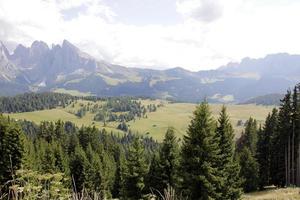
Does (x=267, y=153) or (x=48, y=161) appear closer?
(x=48, y=161)

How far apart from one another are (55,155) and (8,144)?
2157 cm

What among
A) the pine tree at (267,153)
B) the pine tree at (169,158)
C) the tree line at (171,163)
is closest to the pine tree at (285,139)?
the pine tree at (267,153)

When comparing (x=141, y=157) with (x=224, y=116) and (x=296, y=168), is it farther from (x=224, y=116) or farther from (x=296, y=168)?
(x=296, y=168)

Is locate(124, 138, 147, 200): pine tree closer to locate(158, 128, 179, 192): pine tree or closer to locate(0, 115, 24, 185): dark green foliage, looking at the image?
locate(158, 128, 179, 192): pine tree

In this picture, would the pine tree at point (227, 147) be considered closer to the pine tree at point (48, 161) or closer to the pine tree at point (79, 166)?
the pine tree at point (48, 161)

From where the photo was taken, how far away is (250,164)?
63688 mm

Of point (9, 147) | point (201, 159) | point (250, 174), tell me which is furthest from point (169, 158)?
point (250, 174)

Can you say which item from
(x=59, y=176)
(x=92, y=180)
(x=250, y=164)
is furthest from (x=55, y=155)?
(x=59, y=176)

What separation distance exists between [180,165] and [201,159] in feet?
8.45

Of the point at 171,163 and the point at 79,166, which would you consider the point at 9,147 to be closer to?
the point at 171,163

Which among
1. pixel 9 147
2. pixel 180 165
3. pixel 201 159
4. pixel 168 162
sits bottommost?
pixel 168 162

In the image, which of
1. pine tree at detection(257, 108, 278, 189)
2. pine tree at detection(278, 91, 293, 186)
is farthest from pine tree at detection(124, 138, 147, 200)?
pine tree at detection(257, 108, 278, 189)

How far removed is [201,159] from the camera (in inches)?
1260

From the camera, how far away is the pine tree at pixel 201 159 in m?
31.5
